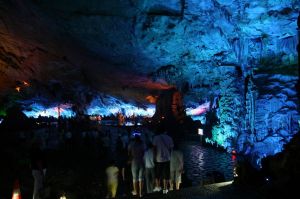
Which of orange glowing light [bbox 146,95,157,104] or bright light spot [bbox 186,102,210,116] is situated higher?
orange glowing light [bbox 146,95,157,104]

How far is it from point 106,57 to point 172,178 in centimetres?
1249

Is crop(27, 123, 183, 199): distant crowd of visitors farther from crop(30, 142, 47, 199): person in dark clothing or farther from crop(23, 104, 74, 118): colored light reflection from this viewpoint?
crop(23, 104, 74, 118): colored light reflection

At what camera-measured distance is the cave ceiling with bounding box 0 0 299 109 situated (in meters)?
13.2

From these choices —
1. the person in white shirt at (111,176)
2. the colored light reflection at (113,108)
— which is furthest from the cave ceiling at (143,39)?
the person in white shirt at (111,176)

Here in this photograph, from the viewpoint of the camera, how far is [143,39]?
1539 centimetres

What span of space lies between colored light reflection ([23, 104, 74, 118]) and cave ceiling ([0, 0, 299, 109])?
3.85 m

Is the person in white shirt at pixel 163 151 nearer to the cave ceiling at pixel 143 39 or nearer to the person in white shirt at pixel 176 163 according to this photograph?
the person in white shirt at pixel 176 163

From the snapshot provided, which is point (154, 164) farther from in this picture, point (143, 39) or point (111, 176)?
point (143, 39)

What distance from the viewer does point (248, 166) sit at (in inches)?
253

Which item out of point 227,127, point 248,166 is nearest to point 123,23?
point 227,127

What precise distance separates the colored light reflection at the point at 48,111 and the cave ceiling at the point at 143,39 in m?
3.85

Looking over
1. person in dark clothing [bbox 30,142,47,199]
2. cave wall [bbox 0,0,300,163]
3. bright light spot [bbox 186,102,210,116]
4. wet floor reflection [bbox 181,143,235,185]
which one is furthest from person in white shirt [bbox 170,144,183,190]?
bright light spot [bbox 186,102,210,116]

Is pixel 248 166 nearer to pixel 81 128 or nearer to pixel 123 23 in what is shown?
pixel 123 23

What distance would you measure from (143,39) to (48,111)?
15.6m
